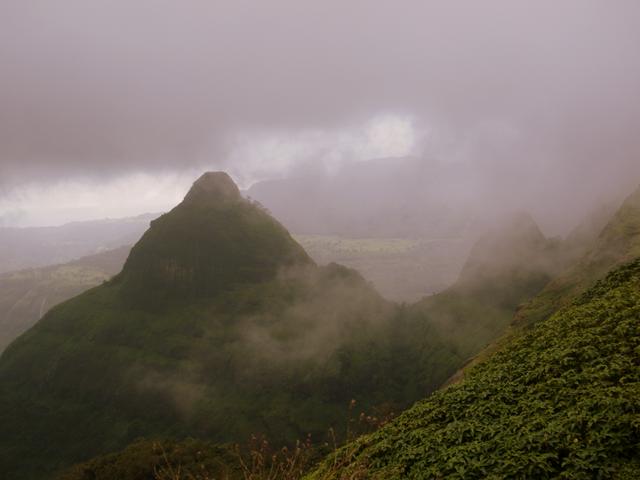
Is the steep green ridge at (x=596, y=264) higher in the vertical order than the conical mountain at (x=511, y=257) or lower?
higher

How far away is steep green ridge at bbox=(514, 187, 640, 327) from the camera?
6406 centimetres

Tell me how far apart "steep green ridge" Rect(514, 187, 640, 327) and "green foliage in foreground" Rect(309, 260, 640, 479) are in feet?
146

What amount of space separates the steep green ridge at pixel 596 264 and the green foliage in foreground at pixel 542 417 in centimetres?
4456

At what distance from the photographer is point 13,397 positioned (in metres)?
148

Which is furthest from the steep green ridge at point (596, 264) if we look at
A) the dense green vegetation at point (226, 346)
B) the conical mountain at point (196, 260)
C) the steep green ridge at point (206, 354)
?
the conical mountain at point (196, 260)

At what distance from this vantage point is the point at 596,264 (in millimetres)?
72062

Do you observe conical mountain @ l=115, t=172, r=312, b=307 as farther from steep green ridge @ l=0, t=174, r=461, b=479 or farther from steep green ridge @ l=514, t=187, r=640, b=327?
steep green ridge @ l=514, t=187, r=640, b=327

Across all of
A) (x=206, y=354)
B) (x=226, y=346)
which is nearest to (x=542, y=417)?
(x=226, y=346)

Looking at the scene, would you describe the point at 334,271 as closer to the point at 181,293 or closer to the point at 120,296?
the point at 181,293

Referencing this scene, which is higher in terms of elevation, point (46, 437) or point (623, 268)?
point (623, 268)

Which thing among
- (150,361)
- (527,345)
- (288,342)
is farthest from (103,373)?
(527,345)

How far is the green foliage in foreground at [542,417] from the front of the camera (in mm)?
12500

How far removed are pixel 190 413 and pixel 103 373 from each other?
4058 cm

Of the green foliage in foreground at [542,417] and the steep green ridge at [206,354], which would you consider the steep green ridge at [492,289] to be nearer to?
the steep green ridge at [206,354]
